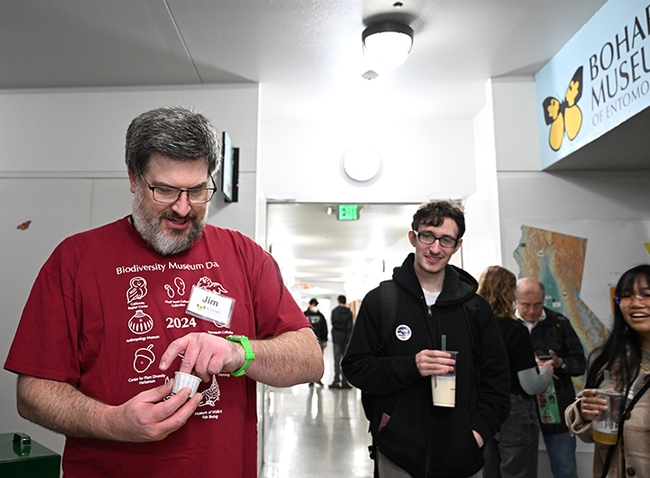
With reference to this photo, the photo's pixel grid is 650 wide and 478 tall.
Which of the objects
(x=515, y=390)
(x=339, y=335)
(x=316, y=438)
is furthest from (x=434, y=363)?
(x=339, y=335)

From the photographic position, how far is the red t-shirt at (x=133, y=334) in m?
1.07

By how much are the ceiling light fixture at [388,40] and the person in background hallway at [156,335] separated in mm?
2153

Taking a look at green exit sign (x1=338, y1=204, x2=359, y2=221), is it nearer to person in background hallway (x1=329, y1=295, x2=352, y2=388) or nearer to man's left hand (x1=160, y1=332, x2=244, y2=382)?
man's left hand (x1=160, y1=332, x2=244, y2=382)

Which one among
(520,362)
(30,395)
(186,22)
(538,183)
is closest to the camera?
(30,395)

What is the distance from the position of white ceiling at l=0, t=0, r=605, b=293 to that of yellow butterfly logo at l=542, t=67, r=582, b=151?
0.31 meters

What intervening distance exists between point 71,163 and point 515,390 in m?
3.50

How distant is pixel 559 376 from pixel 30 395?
2.75 meters

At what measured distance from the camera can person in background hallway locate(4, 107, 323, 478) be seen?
1017 millimetres

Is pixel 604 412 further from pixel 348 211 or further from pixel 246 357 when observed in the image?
pixel 348 211

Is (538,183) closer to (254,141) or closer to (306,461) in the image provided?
(254,141)

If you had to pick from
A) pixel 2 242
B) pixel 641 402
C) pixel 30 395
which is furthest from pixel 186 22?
pixel 641 402

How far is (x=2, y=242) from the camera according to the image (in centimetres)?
385

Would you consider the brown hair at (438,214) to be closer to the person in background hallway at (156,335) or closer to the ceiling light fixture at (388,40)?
the person in background hallway at (156,335)

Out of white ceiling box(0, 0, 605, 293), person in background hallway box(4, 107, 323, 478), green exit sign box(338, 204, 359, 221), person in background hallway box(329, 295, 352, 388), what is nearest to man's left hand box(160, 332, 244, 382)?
person in background hallway box(4, 107, 323, 478)
